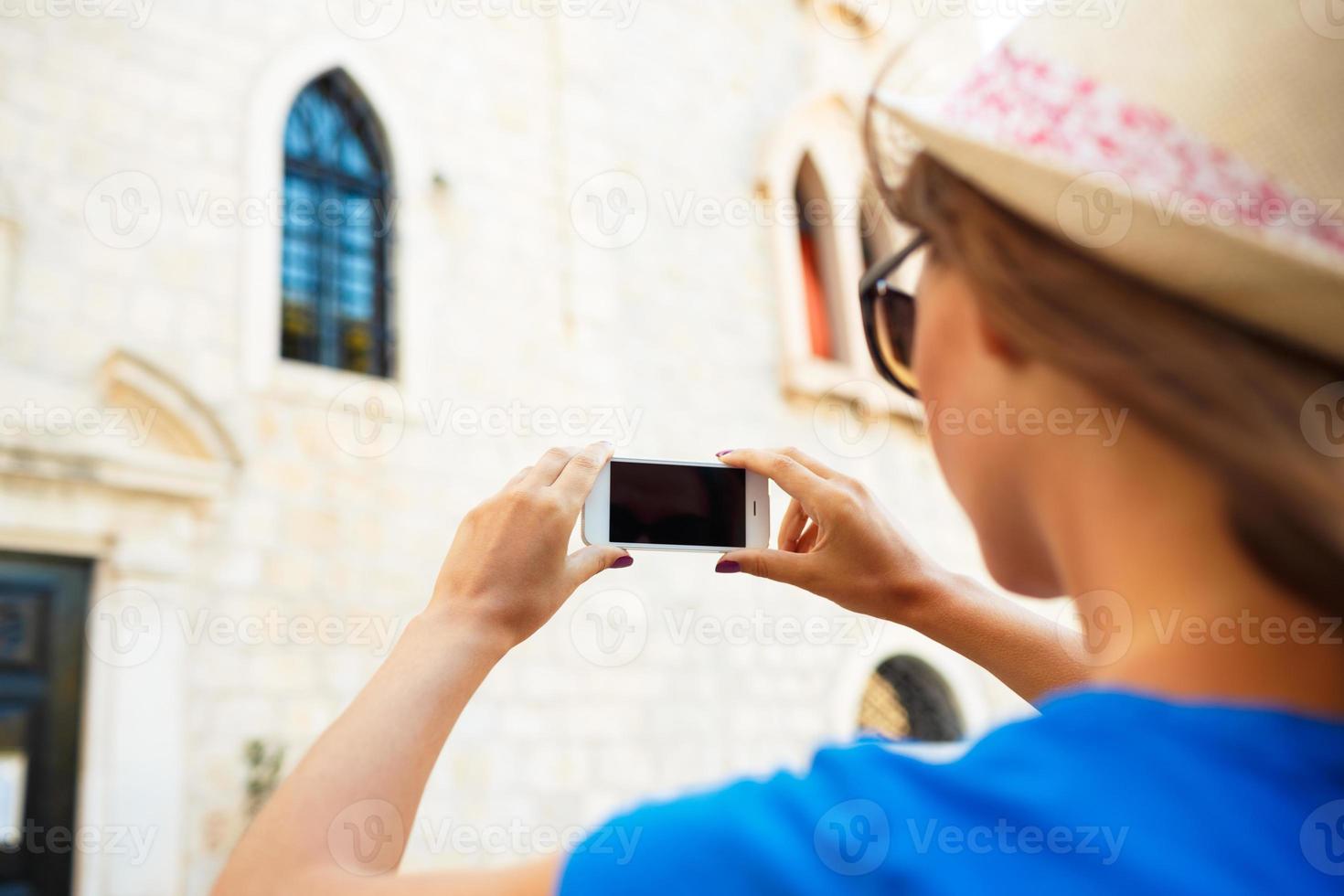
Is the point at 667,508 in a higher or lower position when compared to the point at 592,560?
higher

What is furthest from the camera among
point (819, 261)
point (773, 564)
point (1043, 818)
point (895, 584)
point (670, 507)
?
point (819, 261)

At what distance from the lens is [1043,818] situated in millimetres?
567

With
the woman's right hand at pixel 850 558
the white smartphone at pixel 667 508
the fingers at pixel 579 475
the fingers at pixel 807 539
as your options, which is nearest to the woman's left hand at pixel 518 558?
the fingers at pixel 579 475

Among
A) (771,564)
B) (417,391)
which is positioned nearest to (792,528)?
(771,564)

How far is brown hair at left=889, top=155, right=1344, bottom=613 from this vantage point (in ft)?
2.01

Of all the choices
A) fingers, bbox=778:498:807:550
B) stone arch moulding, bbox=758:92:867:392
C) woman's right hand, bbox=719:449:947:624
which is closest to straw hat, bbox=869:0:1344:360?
woman's right hand, bbox=719:449:947:624

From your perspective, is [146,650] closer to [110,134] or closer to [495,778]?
[495,778]

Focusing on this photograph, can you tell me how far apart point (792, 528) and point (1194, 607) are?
0.90 m

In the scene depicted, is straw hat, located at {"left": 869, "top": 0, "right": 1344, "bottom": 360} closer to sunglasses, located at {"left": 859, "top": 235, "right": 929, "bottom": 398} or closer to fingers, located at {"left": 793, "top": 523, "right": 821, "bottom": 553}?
sunglasses, located at {"left": 859, "top": 235, "right": 929, "bottom": 398}

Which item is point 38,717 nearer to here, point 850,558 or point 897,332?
point 850,558

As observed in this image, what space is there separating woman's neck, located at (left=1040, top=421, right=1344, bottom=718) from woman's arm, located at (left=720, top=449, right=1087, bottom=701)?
1.70ft

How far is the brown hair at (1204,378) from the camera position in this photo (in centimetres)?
61

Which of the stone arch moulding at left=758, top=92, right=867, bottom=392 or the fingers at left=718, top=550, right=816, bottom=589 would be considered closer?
the fingers at left=718, top=550, right=816, bottom=589

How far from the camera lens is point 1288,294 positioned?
0.62 m
